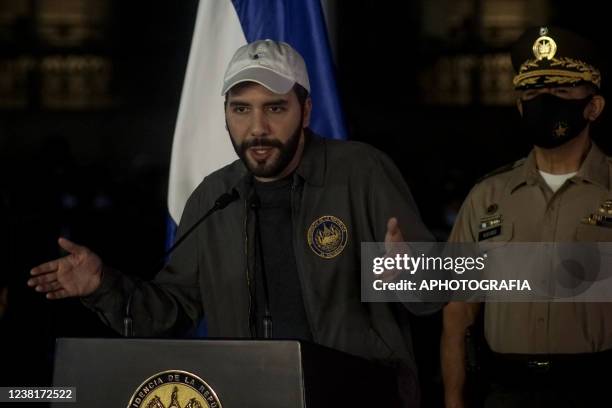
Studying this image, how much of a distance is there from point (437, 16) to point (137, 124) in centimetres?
139

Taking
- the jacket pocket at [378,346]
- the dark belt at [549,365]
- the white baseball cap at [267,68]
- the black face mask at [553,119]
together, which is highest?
the white baseball cap at [267,68]

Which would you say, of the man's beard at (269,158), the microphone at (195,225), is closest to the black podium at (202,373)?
the microphone at (195,225)

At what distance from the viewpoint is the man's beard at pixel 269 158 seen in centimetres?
273

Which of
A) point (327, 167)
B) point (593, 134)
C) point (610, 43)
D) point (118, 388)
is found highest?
point (610, 43)

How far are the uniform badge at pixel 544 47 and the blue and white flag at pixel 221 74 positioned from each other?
1.79ft

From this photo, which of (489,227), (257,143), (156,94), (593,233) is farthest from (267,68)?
(156,94)

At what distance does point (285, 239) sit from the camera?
2725 mm

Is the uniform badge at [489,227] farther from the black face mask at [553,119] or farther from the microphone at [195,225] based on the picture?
the microphone at [195,225]

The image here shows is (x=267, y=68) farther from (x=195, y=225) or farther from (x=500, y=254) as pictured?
(x=500, y=254)

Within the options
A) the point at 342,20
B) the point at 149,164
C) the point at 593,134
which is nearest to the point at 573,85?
the point at 593,134

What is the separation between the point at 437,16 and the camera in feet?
19.7

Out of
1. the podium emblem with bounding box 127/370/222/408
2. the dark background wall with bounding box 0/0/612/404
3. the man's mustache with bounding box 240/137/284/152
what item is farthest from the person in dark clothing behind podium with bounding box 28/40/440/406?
the dark background wall with bounding box 0/0/612/404

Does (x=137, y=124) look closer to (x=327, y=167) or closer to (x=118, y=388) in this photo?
(x=327, y=167)

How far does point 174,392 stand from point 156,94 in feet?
14.0
